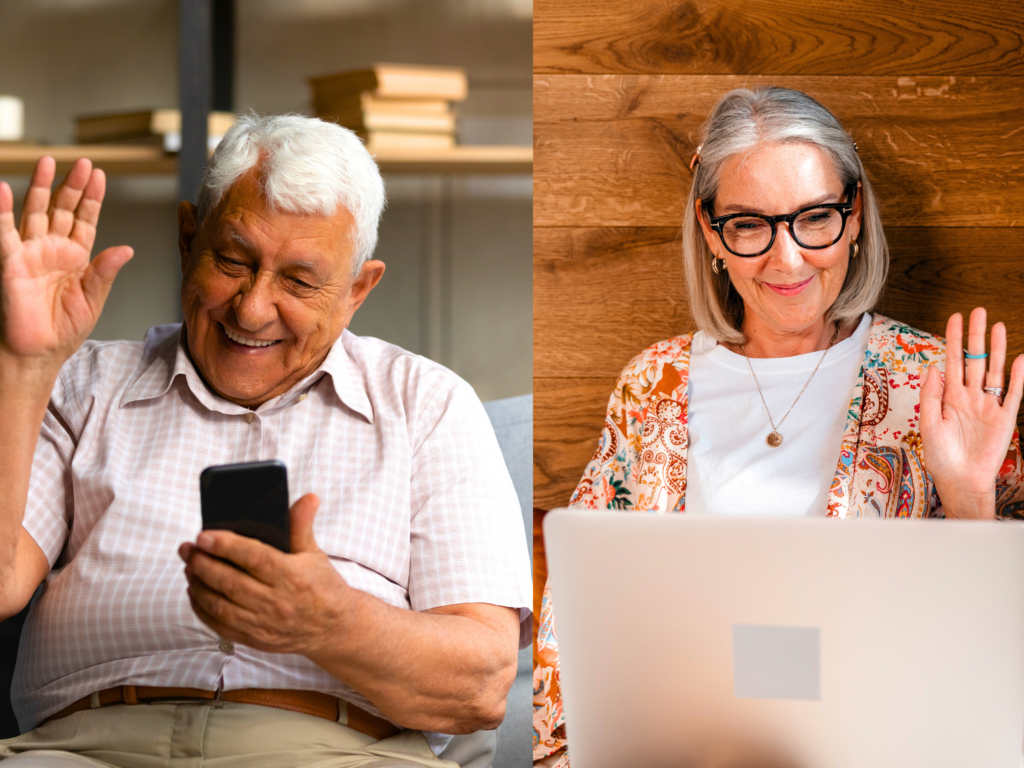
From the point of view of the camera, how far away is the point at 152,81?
92.4 inches

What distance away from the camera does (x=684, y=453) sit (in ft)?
5.05

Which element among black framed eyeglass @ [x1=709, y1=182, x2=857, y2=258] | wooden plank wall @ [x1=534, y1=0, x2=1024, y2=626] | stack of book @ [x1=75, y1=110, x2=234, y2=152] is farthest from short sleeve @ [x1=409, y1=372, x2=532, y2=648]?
stack of book @ [x1=75, y1=110, x2=234, y2=152]

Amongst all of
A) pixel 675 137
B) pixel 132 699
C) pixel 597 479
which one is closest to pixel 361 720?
pixel 132 699

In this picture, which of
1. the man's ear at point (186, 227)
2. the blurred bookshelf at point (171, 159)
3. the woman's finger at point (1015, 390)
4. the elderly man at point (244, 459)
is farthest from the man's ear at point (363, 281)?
the woman's finger at point (1015, 390)

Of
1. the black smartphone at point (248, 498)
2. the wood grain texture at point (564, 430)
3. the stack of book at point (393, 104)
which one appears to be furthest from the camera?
the stack of book at point (393, 104)

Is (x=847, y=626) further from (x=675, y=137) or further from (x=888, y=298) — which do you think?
(x=675, y=137)

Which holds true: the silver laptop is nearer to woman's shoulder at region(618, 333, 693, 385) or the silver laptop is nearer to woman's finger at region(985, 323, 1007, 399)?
woman's finger at region(985, 323, 1007, 399)

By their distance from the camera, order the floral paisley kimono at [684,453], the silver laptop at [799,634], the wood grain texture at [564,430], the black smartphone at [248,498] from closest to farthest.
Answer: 1. the silver laptop at [799,634]
2. the black smartphone at [248,498]
3. the floral paisley kimono at [684,453]
4. the wood grain texture at [564,430]

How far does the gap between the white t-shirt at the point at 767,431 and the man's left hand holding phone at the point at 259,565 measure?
72cm

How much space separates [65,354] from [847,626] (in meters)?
0.97

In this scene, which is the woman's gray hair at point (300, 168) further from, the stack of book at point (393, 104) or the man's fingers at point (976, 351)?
the man's fingers at point (976, 351)

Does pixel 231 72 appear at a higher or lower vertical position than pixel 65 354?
higher

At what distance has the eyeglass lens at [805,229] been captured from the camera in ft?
4.82

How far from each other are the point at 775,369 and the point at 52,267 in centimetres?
115
